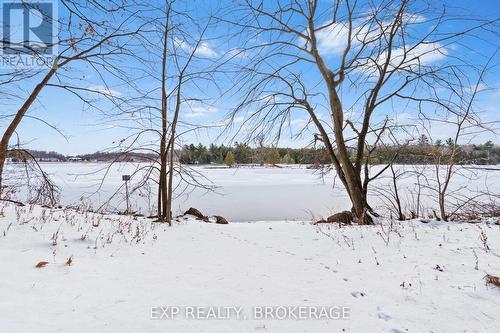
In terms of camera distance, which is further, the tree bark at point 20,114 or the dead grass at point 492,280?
the tree bark at point 20,114

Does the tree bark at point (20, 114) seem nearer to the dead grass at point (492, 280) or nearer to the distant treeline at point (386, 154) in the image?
the distant treeline at point (386, 154)

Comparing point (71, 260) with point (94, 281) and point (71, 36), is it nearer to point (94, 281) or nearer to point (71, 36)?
point (94, 281)

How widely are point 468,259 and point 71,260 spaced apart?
462cm

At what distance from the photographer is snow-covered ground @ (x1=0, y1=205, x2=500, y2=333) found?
221 cm

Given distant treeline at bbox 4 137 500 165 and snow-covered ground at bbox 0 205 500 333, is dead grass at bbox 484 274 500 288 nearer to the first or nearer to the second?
snow-covered ground at bbox 0 205 500 333

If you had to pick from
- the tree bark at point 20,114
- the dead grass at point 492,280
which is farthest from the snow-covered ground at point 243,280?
the tree bark at point 20,114

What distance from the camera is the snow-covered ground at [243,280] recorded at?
7.23ft

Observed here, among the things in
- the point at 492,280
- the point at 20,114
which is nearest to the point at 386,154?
the point at 492,280

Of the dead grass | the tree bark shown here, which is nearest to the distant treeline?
the tree bark

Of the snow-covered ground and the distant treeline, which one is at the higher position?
the distant treeline

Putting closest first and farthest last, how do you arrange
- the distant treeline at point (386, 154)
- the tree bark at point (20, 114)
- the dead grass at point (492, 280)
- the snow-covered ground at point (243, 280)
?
the snow-covered ground at point (243, 280) → the dead grass at point (492, 280) → the tree bark at point (20, 114) → the distant treeline at point (386, 154)

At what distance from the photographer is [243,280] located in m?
3.13

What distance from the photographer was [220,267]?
3.60m

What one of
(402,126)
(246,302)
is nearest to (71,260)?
(246,302)
